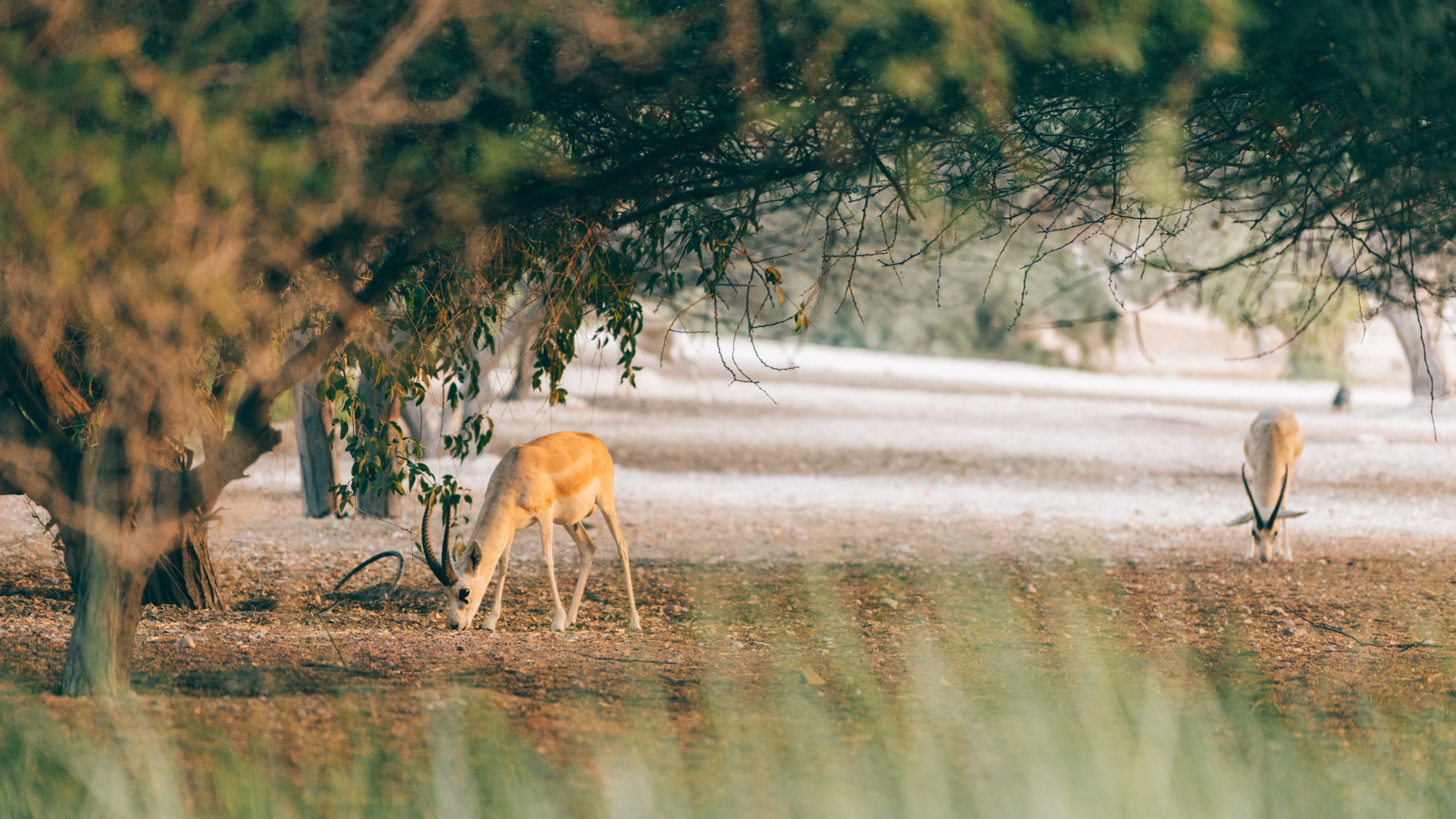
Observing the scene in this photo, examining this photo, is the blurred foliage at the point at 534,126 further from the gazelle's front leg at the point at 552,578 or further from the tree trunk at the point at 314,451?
the tree trunk at the point at 314,451

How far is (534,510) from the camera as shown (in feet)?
23.1

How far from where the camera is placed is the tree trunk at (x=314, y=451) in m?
10.8

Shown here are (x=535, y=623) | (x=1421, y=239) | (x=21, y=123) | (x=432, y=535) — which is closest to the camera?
(x=21, y=123)

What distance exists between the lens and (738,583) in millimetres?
8922

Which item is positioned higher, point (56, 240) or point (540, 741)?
point (56, 240)

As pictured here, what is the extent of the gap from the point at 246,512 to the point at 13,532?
2.06 m

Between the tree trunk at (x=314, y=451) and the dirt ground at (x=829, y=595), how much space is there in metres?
0.27

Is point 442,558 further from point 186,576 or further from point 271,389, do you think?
point 271,389

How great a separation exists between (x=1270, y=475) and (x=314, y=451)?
28.6 ft

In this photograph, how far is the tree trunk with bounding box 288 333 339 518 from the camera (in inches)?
424

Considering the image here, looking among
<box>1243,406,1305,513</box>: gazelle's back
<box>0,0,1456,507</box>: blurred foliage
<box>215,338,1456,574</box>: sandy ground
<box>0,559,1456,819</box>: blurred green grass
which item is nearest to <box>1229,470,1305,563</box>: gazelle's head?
<box>1243,406,1305,513</box>: gazelle's back

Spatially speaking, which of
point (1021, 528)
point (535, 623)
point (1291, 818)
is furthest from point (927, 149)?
point (1021, 528)

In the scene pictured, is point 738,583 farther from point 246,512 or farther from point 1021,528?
point 246,512

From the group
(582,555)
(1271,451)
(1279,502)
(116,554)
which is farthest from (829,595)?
(116,554)
